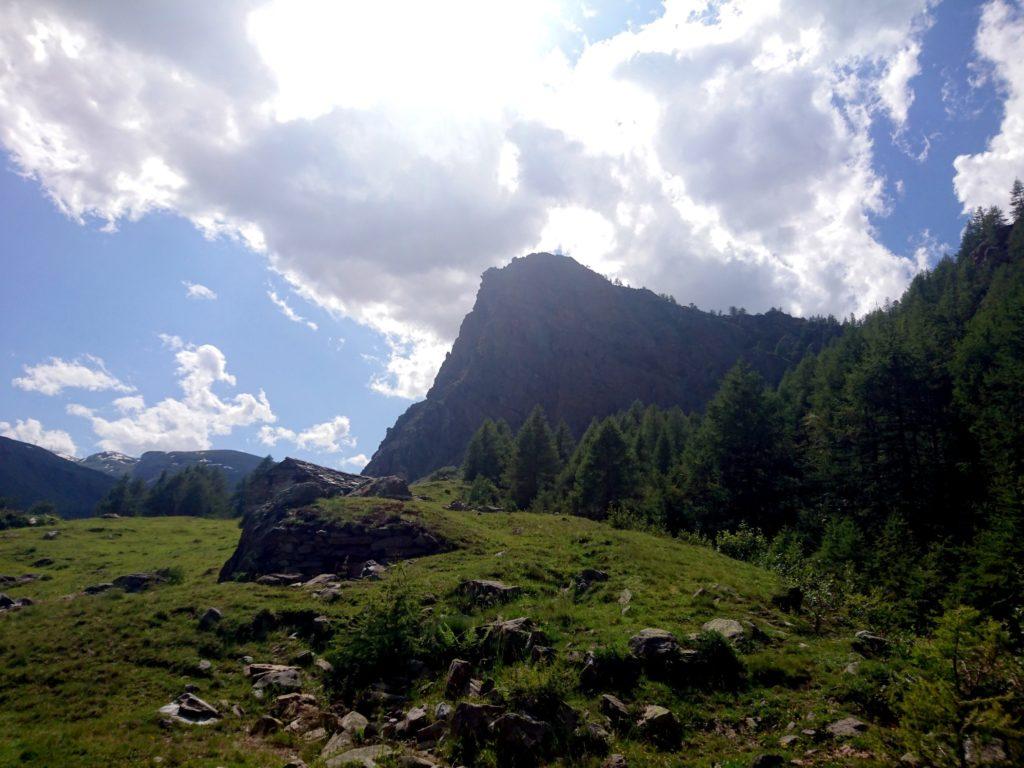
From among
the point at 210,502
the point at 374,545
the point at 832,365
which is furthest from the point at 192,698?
the point at 210,502

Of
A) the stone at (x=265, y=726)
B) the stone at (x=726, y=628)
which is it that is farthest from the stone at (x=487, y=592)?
the stone at (x=265, y=726)

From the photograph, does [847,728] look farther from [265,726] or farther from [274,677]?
[274,677]

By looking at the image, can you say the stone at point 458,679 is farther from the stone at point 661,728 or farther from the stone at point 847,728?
the stone at point 847,728

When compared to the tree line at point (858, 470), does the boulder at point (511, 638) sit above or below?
below

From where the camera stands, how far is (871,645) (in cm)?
1439

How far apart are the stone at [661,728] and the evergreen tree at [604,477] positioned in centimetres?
4281

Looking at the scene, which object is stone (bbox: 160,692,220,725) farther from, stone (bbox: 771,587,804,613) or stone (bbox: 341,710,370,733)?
stone (bbox: 771,587,804,613)

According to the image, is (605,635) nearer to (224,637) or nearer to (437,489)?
(224,637)

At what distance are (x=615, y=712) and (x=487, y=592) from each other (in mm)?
9274

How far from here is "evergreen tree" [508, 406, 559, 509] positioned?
68125 mm

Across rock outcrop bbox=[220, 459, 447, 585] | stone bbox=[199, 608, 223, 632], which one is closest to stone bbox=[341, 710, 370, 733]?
stone bbox=[199, 608, 223, 632]

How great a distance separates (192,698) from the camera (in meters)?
14.8

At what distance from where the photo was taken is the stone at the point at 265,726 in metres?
13.5

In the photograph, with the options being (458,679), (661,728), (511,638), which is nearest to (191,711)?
(458,679)
